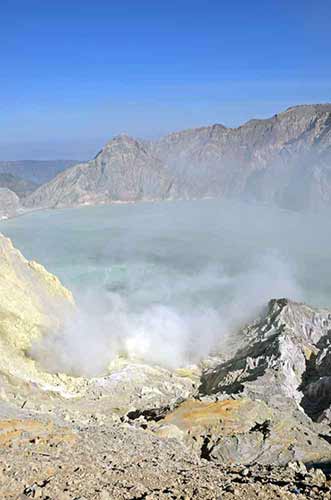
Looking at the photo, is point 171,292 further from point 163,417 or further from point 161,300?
point 163,417

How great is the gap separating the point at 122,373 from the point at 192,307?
5472 cm

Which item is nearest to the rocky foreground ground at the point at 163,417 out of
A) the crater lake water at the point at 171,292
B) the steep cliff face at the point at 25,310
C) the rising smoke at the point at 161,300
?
the steep cliff face at the point at 25,310

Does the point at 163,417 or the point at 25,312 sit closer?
the point at 163,417

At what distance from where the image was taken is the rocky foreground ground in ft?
77.7

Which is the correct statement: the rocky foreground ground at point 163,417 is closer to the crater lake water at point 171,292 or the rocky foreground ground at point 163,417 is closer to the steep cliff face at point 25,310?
the steep cliff face at point 25,310

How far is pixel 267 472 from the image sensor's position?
2588 cm

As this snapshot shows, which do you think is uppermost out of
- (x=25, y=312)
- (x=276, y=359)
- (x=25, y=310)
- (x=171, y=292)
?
(x=25, y=310)

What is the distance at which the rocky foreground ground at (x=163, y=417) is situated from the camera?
933 inches

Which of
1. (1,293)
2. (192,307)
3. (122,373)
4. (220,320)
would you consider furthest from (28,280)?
(192,307)

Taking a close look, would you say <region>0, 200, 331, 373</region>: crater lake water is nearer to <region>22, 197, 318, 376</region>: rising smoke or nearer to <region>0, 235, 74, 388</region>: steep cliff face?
<region>22, 197, 318, 376</region>: rising smoke

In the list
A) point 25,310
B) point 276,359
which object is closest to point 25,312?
point 25,310

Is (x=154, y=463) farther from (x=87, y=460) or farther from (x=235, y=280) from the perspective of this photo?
(x=235, y=280)

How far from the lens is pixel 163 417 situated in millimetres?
43594

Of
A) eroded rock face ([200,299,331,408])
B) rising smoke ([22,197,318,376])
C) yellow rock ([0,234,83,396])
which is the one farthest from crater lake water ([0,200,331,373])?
eroded rock face ([200,299,331,408])
